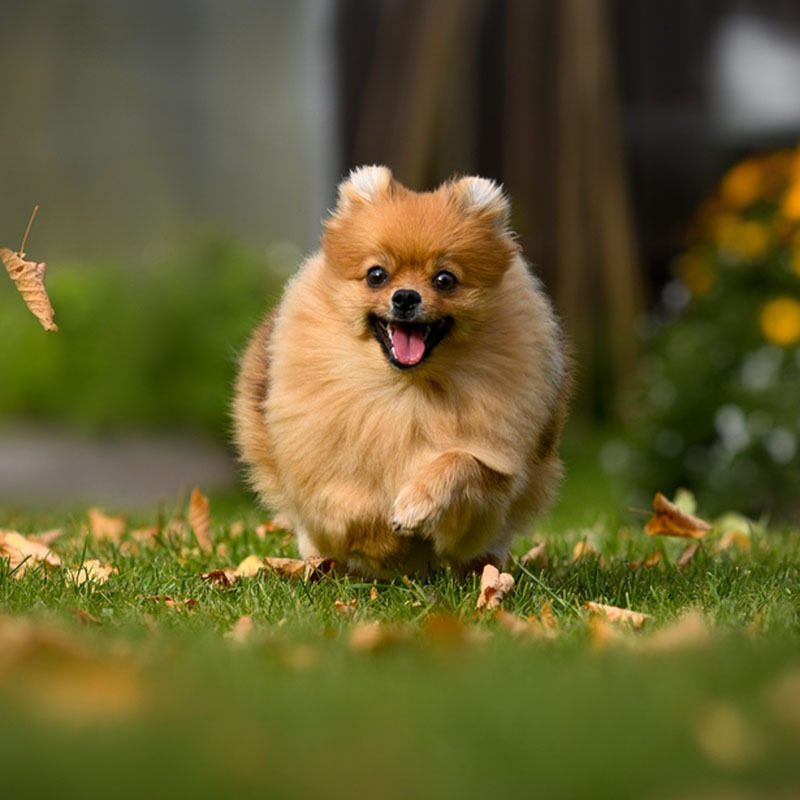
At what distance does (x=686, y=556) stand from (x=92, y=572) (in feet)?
5.78

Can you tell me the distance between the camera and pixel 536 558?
410cm

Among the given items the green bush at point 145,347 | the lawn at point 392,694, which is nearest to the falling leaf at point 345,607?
the lawn at point 392,694

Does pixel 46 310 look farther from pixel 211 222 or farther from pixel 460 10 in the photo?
pixel 460 10

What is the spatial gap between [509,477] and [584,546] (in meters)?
1.01

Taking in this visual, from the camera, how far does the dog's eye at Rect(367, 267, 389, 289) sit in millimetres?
3361

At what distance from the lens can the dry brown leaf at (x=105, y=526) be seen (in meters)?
4.61

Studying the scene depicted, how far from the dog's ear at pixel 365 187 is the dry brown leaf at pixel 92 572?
1136mm

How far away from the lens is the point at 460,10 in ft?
30.4

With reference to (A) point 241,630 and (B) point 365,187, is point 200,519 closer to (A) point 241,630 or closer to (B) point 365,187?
(B) point 365,187

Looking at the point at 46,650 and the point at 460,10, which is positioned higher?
the point at 460,10

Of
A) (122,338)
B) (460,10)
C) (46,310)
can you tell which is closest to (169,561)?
(46,310)

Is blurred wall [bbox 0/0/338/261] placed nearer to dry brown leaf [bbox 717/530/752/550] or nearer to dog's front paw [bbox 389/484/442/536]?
dry brown leaf [bbox 717/530/752/550]

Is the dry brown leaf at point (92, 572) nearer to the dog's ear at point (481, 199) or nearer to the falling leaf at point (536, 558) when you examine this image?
the falling leaf at point (536, 558)

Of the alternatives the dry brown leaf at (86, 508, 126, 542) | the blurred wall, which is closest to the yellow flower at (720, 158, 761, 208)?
the blurred wall
